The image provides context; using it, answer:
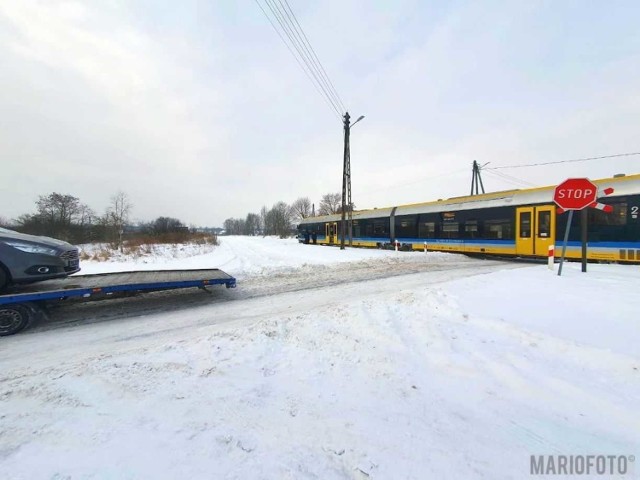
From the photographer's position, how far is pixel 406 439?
7.84 feet

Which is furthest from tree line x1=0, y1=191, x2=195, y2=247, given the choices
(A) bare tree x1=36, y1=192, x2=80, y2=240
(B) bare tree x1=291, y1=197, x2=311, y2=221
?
(B) bare tree x1=291, y1=197, x2=311, y2=221

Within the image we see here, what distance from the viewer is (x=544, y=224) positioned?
46.1 feet

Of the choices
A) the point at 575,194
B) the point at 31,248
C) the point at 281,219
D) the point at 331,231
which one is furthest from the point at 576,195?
the point at 281,219

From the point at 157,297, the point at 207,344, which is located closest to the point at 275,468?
the point at 207,344

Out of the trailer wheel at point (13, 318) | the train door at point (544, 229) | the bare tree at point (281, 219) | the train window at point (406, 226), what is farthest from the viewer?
the bare tree at point (281, 219)

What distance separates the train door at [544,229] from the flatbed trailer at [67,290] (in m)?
14.6

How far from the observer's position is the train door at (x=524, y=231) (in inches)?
571

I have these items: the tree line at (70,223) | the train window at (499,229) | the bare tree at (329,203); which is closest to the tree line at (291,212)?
the bare tree at (329,203)

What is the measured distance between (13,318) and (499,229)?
18.7 metres

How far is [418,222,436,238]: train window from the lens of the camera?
63.3 feet

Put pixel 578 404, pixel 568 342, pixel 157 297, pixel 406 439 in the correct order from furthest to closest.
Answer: pixel 157 297 < pixel 568 342 < pixel 578 404 < pixel 406 439

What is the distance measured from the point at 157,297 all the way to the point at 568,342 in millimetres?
8320

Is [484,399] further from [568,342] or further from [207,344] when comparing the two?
[207,344]

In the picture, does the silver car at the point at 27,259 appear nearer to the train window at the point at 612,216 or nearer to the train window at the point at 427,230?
the train window at the point at 612,216
